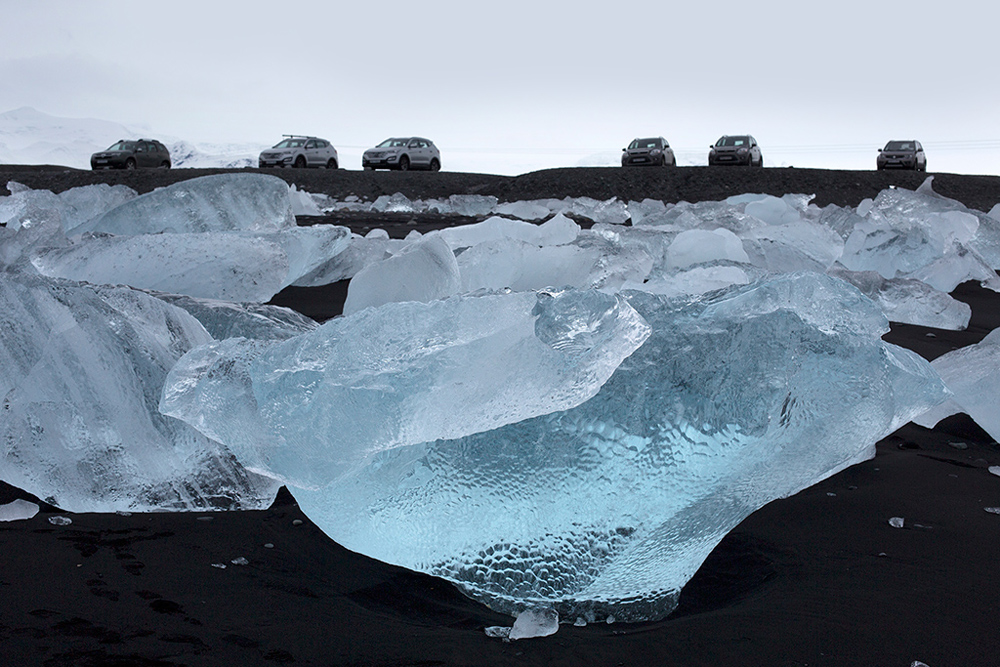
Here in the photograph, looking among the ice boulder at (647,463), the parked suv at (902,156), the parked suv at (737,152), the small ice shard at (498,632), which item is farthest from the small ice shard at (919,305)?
the parked suv at (902,156)

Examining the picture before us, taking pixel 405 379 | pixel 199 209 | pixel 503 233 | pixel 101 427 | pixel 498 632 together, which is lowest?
pixel 498 632

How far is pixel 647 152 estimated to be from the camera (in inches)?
677

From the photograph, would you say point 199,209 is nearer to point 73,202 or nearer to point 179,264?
point 179,264

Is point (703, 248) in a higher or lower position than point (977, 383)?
higher

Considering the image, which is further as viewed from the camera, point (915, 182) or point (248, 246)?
point (915, 182)

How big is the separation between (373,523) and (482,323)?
1.22 ft

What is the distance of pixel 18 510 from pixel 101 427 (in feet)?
0.68

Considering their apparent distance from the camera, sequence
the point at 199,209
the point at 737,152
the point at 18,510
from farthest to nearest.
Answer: the point at 737,152 < the point at 199,209 < the point at 18,510

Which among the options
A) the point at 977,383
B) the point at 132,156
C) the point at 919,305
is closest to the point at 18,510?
the point at 977,383

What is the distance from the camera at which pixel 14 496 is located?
5.60 ft

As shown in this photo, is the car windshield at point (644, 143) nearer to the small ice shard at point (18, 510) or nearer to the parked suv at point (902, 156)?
the parked suv at point (902, 156)

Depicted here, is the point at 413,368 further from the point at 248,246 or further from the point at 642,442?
the point at 248,246

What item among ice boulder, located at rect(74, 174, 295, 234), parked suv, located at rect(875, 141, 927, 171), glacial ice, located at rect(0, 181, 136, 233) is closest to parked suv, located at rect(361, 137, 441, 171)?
parked suv, located at rect(875, 141, 927, 171)

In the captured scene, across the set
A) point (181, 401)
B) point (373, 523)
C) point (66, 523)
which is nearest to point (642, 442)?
point (373, 523)
